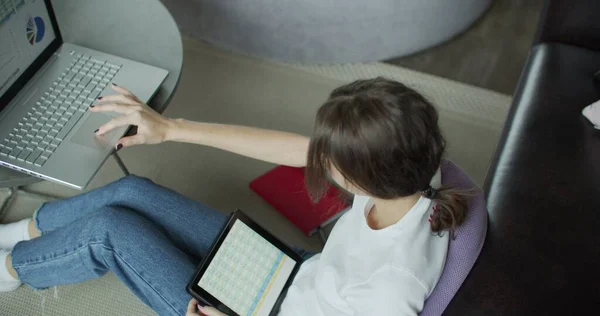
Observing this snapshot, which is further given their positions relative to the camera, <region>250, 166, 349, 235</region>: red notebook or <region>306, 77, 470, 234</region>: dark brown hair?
<region>250, 166, 349, 235</region>: red notebook

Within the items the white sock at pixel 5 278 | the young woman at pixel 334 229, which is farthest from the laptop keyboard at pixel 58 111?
the white sock at pixel 5 278

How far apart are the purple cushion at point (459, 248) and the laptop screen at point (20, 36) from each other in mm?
878

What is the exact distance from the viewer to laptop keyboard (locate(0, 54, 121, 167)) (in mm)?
1101

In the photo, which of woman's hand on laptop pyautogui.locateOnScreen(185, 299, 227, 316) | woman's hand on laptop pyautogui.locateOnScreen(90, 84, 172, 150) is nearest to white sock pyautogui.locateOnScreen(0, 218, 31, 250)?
woman's hand on laptop pyautogui.locateOnScreen(90, 84, 172, 150)

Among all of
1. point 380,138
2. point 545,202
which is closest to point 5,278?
point 380,138

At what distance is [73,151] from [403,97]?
26.8 inches

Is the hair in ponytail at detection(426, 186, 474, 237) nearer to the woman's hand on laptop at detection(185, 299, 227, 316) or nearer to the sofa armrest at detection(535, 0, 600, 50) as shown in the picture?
the woman's hand on laptop at detection(185, 299, 227, 316)

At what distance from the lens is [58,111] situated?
1.16 m

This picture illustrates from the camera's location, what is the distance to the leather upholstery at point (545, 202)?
96 cm

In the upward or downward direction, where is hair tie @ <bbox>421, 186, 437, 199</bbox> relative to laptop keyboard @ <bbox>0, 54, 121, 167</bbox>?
downward

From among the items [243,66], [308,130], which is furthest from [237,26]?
[308,130]

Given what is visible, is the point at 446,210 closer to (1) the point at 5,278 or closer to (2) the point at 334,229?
(2) the point at 334,229

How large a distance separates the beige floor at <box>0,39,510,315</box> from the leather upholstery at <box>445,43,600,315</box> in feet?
1.04

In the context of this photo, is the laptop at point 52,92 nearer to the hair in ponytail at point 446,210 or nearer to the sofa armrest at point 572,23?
the hair in ponytail at point 446,210
